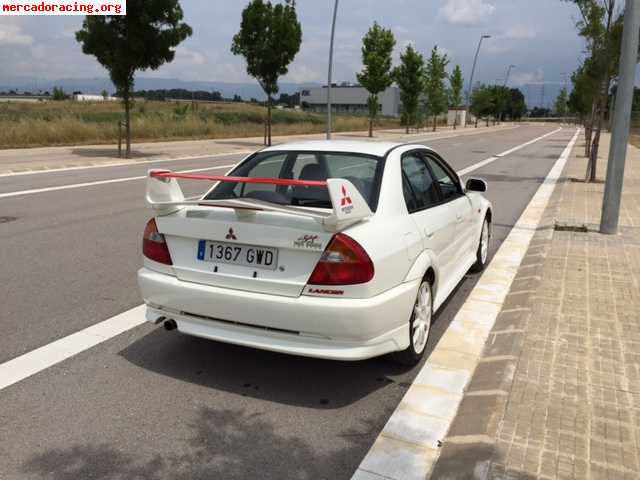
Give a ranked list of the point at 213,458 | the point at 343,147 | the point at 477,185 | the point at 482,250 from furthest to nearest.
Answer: the point at 482,250 → the point at 477,185 → the point at 343,147 → the point at 213,458

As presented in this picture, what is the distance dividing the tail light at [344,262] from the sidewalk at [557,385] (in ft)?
3.25

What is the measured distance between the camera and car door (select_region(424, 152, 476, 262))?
5.07 m

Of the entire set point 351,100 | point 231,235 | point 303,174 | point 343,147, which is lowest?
point 231,235

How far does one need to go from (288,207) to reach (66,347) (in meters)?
2.01

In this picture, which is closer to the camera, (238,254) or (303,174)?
(238,254)

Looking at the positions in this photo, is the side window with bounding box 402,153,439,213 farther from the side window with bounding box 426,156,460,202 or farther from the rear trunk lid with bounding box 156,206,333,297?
the rear trunk lid with bounding box 156,206,333,297

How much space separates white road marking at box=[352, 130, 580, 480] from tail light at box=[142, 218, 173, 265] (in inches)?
69.7

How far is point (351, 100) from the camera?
5748 inches

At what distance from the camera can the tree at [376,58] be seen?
1610 inches

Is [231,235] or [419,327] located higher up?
[231,235]

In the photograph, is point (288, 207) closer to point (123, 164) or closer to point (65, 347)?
point (65, 347)

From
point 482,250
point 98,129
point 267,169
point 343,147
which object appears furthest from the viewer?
point 98,129

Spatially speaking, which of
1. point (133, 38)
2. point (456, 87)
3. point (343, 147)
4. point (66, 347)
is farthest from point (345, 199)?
point (456, 87)

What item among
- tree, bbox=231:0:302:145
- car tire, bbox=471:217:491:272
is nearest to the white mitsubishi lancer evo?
car tire, bbox=471:217:491:272
